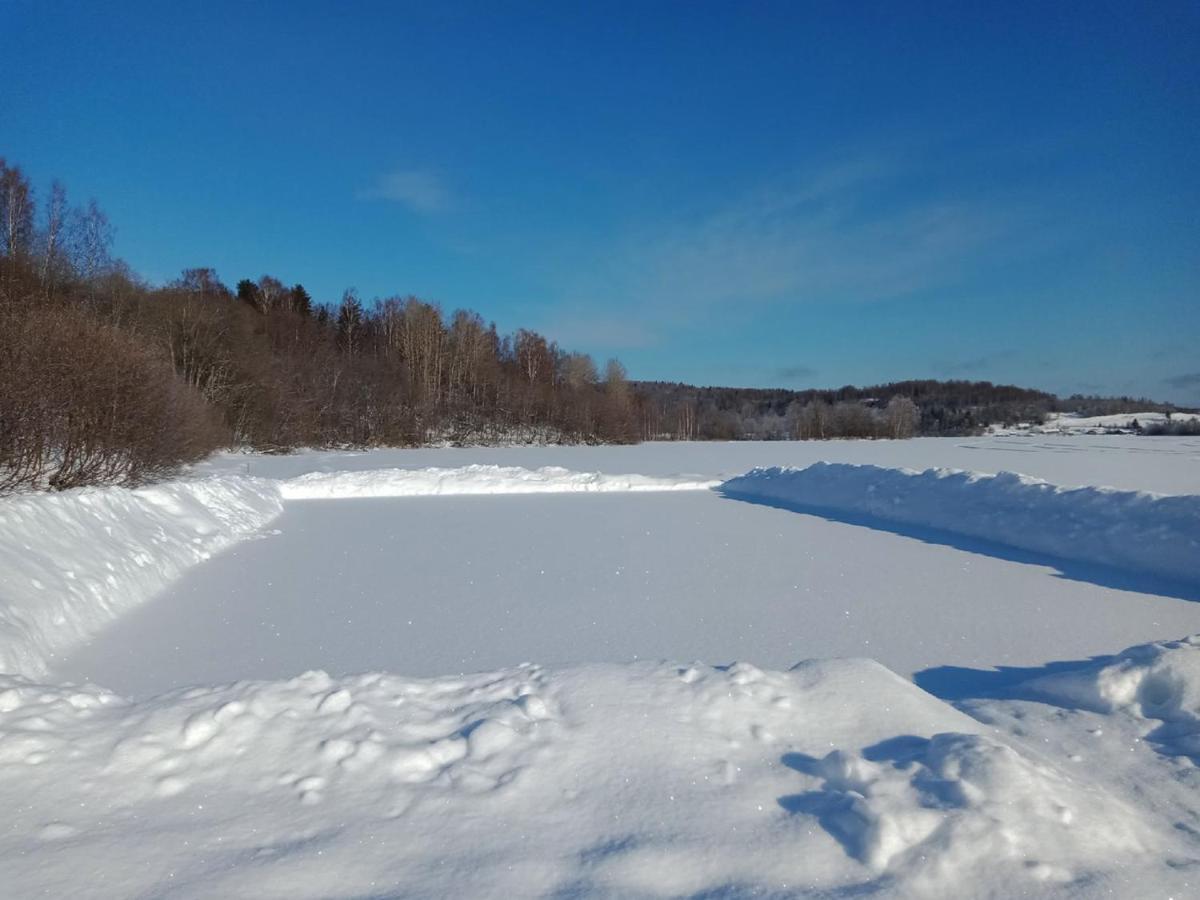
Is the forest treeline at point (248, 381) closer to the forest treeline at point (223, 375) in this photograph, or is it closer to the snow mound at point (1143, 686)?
the forest treeline at point (223, 375)

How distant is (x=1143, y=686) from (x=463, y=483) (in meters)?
14.5

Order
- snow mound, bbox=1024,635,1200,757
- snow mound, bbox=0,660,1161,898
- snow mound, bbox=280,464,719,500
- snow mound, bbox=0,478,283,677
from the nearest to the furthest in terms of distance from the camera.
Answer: snow mound, bbox=0,660,1161,898 < snow mound, bbox=1024,635,1200,757 < snow mound, bbox=0,478,283,677 < snow mound, bbox=280,464,719,500

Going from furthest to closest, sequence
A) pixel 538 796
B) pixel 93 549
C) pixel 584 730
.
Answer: pixel 93 549 → pixel 584 730 → pixel 538 796

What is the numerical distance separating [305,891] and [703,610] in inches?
150

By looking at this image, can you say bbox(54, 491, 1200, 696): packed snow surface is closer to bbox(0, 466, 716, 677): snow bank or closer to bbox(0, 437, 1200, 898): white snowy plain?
bbox(0, 437, 1200, 898): white snowy plain

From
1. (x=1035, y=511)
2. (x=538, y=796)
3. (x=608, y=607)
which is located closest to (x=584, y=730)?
(x=538, y=796)

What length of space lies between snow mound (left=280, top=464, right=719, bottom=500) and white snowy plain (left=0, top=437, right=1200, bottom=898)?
29.8 feet

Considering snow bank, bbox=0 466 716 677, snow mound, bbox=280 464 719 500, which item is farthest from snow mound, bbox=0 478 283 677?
snow mound, bbox=280 464 719 500

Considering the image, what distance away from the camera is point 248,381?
1217 inches

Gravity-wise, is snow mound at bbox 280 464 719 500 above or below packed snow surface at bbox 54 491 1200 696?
above

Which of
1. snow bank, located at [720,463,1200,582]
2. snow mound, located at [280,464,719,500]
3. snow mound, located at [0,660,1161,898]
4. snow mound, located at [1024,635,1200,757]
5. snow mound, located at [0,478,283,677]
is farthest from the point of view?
snow mound, located at [280,464,719,500]

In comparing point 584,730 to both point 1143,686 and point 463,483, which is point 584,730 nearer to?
point 1143,686

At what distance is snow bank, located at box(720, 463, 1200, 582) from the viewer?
666 centimetres

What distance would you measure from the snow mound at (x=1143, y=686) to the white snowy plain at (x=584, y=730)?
2 cm
